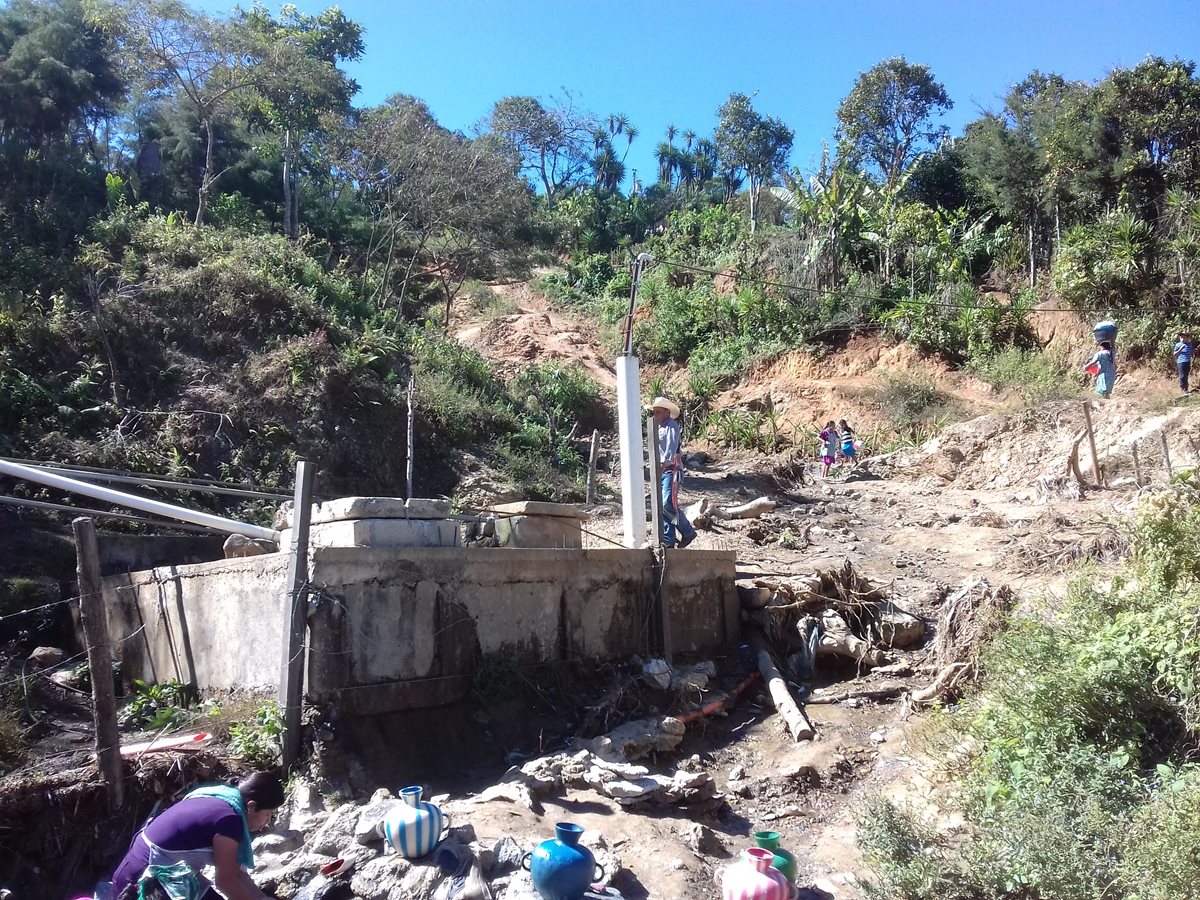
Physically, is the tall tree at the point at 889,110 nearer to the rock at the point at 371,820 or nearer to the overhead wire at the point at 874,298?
the overhead wire at the point at 874,298

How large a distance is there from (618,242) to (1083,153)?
730 inches

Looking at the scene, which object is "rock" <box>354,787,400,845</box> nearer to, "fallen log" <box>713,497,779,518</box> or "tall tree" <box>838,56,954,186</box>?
"fallen log" <box>713,497,779,518</box>

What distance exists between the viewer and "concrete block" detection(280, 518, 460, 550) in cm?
673

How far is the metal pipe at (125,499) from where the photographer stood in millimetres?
6449

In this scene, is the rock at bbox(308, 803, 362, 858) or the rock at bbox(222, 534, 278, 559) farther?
the rock at bbox(222, 534, 278, 559)

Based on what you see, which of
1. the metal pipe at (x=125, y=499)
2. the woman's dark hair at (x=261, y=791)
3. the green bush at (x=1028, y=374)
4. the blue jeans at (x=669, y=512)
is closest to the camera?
the woman's dark hair at (x=261, y=791)

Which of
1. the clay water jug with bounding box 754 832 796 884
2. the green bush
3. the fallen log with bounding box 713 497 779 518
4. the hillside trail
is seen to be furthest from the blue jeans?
the green bush

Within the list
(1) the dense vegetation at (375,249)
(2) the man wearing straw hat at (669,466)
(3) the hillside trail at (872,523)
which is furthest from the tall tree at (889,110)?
(2) the man wearing straw hat at (669,466)

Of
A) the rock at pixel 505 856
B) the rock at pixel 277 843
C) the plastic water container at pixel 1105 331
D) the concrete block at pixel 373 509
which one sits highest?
the plastic water container at pixel 1105 331

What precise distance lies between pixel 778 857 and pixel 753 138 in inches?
1644

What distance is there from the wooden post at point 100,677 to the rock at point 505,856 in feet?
8.61

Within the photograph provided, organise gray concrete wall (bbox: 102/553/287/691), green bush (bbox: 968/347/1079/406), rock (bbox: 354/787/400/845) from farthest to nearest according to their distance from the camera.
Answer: green bush (bbox: 968/347/1079/406) < gray concrete wall (bbox: 102/553/287/691) < rock (bbox: 354/787/400/845)

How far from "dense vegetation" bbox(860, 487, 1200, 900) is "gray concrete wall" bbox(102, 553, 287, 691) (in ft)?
14.3

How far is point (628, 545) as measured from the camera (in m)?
9.12
